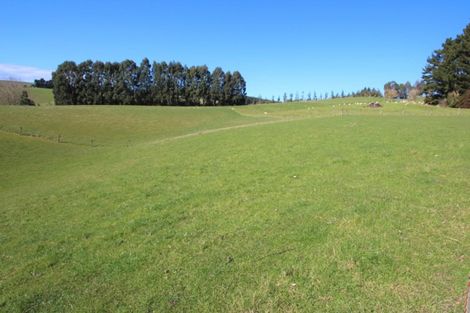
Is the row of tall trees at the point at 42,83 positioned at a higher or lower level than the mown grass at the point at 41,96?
higher

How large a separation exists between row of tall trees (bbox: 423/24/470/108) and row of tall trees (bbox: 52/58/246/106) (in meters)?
57.5

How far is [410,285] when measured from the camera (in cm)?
505

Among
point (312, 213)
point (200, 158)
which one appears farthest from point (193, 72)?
point (312, 213)

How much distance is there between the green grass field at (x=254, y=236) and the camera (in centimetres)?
516

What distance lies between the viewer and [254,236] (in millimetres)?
7180

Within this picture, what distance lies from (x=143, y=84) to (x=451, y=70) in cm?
7350

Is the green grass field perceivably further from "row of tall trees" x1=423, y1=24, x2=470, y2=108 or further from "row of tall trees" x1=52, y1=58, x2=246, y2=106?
"row of tall trees" x1=52, y1=58, x2=246, y2=106

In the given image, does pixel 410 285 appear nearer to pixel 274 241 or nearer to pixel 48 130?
pixel 274 241

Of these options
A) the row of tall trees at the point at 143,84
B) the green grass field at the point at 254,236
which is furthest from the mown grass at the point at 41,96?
the green grass field at the point at 254,236

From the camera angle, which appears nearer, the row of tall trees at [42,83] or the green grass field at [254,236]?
the green grass field at [254,236]

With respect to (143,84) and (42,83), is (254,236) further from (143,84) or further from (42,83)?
(42,83)

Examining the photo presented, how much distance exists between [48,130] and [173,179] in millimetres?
35861

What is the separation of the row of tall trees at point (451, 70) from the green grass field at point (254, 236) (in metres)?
54.7

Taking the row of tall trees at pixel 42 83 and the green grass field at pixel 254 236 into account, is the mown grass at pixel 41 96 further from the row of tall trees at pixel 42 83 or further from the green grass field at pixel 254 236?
the green grass field at pixel 254 236
